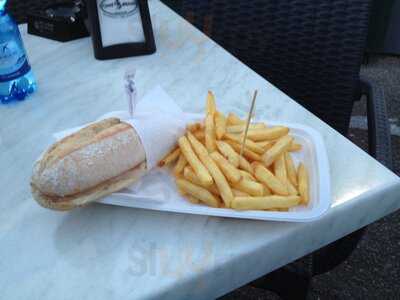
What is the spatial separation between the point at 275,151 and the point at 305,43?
0.78 metres

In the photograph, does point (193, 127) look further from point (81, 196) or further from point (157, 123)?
point (81, 196)

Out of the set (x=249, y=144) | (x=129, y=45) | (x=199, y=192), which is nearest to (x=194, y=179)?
(x=199, y=192)

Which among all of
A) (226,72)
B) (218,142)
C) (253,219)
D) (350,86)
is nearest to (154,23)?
(226,72)

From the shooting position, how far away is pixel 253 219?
2.28 ft

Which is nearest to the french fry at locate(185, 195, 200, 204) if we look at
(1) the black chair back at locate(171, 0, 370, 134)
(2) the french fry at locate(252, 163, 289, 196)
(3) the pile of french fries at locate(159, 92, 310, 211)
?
(3) the pile of french fries at locate(159, 92, 310, 211)

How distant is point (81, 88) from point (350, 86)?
0.81 m

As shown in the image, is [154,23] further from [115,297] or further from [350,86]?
[115,297]

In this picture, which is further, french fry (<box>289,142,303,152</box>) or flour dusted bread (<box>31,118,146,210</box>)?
french fry (<box>289,142,303,152</box>)

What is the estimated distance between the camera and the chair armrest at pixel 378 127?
97cm

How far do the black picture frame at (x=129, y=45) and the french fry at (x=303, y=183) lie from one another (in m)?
0.68

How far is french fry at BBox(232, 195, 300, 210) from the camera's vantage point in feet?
2.14

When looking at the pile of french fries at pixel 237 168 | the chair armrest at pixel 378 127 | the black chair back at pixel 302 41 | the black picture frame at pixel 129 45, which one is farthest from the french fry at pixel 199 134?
the black chair back at pixel 302 41

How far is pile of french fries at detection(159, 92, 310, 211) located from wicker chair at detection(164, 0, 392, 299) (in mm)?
519

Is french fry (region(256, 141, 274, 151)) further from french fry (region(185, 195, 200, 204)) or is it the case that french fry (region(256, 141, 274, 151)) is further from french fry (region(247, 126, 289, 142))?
french fry (region(185, 195, 200, 204))
